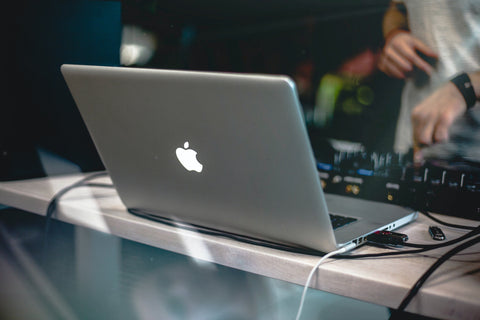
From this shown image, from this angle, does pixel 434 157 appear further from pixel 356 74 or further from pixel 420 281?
pixel 420 281

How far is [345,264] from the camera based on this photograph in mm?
598

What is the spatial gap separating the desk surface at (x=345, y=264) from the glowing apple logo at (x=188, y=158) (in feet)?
0.38

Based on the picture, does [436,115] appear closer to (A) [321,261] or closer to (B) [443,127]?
(B) [443,127]

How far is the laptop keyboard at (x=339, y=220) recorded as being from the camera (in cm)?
73

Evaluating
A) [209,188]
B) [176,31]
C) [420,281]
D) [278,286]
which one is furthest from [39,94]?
[420,281]

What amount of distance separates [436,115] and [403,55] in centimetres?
17

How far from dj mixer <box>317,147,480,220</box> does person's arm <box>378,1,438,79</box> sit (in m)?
0.22

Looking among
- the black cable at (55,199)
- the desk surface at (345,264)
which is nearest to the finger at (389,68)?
the desk surface at (345,264)

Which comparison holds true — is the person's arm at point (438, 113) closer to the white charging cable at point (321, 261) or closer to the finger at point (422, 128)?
the finger at point (422, 128)

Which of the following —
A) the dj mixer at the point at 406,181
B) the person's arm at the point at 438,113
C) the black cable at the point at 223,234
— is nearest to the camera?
the black cable at the point at 223,234

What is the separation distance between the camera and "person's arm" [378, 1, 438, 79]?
1.08m

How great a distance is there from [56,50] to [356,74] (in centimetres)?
75

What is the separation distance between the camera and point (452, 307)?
1.67 feet

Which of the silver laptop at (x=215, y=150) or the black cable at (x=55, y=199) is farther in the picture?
the black cable at (x=55, y=199)
